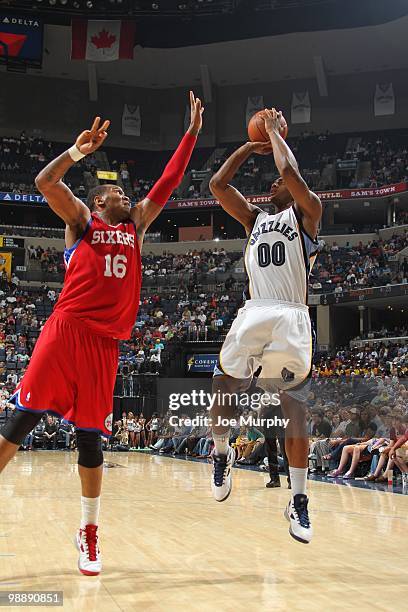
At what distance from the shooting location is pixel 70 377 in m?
3.79

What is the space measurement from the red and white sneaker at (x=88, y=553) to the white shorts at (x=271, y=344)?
1.25 m

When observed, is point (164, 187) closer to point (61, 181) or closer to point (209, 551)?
point (61, 181)

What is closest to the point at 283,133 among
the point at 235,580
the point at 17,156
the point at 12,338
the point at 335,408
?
the point at 235,580

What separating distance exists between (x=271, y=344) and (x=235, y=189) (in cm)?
110

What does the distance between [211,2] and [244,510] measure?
28032 millimetres

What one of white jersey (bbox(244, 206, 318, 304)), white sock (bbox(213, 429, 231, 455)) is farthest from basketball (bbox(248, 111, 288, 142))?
white sock (bbox(213, 429, 231, 455))

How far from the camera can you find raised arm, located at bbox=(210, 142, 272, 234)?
4.61 meters

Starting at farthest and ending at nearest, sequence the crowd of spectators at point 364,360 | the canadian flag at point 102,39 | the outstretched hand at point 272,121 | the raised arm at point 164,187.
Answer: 1. the canadian flag at point 102,39
2. the crowd of spectators at point 364,360
3. the outstretched hand at point 272,121
4. the raised arm at point 164,187

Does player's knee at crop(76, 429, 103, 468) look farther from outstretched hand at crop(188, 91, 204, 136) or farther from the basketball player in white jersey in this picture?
outstretched hand at crop(188, 91, 204, 136)

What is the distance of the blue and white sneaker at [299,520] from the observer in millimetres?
4078

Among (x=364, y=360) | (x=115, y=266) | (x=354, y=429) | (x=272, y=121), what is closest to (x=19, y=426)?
(x=115, y=266)

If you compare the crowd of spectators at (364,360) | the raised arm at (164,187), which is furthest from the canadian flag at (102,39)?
the raised arm at (164,187)

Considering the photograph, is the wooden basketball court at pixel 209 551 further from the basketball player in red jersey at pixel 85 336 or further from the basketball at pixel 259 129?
the basketball at pixel 259 129

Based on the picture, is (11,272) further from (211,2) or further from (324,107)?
(324,107)
